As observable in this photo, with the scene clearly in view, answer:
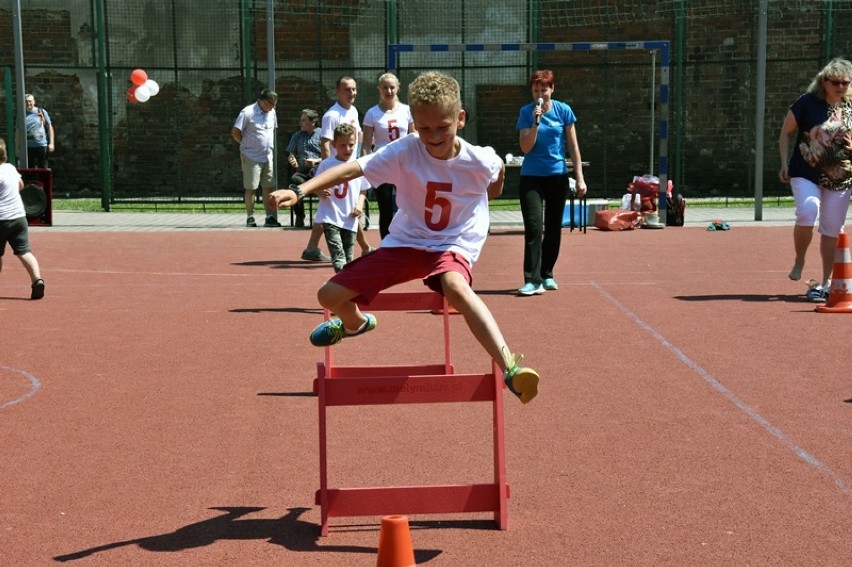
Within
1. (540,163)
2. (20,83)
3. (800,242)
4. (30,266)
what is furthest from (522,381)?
(20,83)

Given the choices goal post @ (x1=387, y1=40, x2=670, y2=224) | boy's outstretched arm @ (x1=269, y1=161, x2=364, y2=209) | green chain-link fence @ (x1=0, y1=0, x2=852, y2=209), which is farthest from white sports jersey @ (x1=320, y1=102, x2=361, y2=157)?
green chain-link fence @ (x1=0, y1=0, x2=852, y2=209)

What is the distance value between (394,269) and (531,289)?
244 inches

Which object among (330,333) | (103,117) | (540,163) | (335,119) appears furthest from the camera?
(103,117)

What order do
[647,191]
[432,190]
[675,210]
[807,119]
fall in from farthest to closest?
[647,191]
[675,210]
[807,119]
[432,190]

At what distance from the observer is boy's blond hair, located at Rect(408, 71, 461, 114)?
538 cm

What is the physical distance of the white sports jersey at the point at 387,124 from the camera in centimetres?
1270

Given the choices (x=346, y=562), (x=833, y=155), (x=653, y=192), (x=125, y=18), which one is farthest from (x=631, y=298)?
(x=125, y=18)

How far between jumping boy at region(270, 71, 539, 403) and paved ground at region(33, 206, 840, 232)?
14.2 metres

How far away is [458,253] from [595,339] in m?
3.92

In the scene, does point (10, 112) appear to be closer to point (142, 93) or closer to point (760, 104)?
point (142, 93)

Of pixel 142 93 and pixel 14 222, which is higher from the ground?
pixel 142 93

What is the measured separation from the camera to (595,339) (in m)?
9.30

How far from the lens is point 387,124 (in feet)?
41.7

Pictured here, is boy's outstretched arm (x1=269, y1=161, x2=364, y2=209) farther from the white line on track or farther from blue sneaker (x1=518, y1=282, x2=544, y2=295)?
blue sneaker (x1=518, y1=282, x2=544, y2=295)
